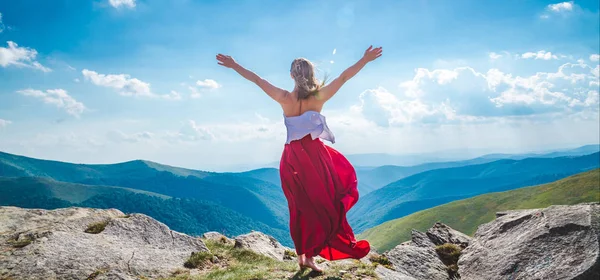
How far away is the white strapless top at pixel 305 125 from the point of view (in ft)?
34.5

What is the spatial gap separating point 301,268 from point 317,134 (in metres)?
4.05

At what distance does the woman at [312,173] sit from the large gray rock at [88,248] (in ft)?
16.2

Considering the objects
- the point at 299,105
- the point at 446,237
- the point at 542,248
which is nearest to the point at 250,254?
the point at 299,105

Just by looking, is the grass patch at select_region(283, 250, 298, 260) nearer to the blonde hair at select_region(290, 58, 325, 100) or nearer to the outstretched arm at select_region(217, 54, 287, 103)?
the outstretched arm at select_region(217, 54, 287, 103)

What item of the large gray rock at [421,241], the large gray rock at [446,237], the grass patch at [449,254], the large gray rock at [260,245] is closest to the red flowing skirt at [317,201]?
the large gray rock at [260,245]

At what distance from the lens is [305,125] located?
10.6m

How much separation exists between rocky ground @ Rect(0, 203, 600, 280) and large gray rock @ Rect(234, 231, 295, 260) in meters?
0.10

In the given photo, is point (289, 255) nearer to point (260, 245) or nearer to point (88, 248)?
point (260, 245)

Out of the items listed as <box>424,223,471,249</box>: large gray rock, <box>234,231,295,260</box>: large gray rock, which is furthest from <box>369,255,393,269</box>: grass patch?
<box>424,223,471,249</box>: large gray rock

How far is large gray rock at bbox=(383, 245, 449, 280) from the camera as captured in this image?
1380 centimetres

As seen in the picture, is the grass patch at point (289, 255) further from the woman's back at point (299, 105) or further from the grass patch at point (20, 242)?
the grass patch at point (20, 242)

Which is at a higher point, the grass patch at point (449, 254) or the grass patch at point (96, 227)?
the grass patch at point (96, 227)

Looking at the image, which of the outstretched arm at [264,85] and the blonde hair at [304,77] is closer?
the blonde hair at [304,77]

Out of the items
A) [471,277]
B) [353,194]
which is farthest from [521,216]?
[353,194]
